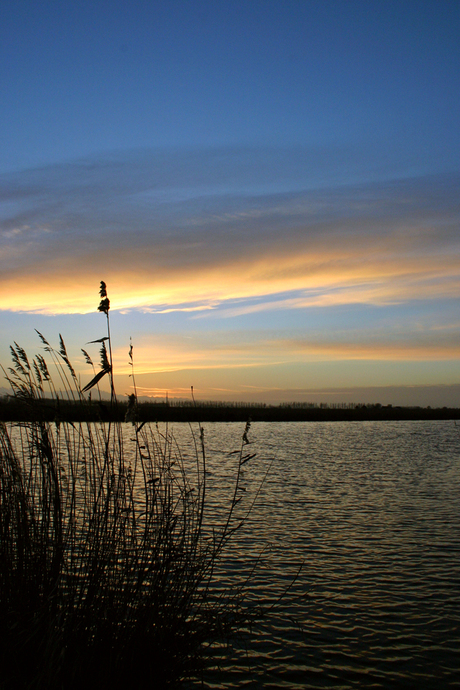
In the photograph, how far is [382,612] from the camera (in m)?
6.23

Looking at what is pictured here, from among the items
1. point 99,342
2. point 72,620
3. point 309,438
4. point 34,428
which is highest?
point 99,342

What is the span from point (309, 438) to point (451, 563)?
25.6 metres

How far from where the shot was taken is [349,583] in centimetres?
721

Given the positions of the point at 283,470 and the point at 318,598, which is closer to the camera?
the point at 318,598

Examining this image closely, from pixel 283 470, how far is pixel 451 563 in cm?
1078

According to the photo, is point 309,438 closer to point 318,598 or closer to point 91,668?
point 318,598

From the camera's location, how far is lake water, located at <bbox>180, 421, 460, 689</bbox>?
16.0 feet

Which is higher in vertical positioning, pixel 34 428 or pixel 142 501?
pixel 34 428

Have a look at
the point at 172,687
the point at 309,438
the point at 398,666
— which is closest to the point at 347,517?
the point at 398,666

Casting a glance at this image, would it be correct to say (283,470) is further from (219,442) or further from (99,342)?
(99,342)

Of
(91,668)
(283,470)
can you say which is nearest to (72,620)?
(91,668)

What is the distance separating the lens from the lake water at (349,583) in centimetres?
489

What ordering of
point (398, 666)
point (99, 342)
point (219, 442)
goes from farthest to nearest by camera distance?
point (219, 442) → point (398, 666) → point (99, 342)

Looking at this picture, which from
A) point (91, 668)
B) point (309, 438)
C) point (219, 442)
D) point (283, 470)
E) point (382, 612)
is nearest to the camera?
point (91, 668)
